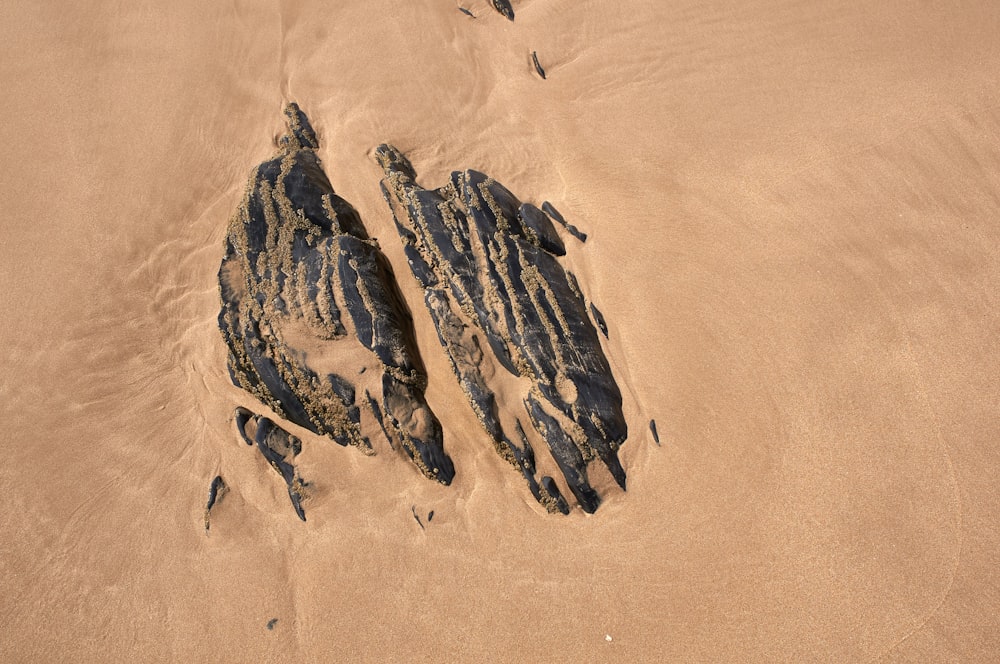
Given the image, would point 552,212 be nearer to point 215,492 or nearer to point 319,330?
point 319,330

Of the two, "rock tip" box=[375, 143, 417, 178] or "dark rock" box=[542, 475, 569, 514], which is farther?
"rock tip" box=[375, 143, 417, 178]

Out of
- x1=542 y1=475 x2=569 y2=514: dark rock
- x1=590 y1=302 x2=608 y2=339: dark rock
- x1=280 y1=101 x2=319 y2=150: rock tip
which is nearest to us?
x1=542 y1=475 x2=569 y2=514: dark rock

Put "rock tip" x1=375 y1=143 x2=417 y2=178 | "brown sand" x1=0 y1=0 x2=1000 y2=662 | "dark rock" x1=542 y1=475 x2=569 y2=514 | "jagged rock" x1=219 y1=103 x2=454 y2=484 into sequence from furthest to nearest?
"rock tip" x1=375 y1=143 x2=417 y2=178 < "jagged rock" x1=219 y1=103 x2=454 y2=484 < "dark rock" x1=542 y1=475 x2=569 y2=514 < "brown sand" x1=0 y1=0 x2=1000 y2=662

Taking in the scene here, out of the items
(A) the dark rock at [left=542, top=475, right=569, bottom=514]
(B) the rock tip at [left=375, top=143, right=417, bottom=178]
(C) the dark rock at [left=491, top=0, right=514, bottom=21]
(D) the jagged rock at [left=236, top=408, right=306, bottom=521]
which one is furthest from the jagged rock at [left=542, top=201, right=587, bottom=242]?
(D) the jagged rock at [left=236, top=408, right=306, bottom=521]

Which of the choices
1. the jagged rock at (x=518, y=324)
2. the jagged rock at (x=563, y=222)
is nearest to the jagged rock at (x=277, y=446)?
the jagged rock at (x=518, y=324)

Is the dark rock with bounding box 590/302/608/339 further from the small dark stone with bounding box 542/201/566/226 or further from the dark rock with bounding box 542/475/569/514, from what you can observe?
the dark rock with bounding box 542/475/569/514

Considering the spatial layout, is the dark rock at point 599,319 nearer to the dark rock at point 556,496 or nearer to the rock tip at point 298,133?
the dark rock at point 556,496

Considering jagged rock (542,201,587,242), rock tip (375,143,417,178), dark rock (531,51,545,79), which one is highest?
dark rock (531,51,545,79)
